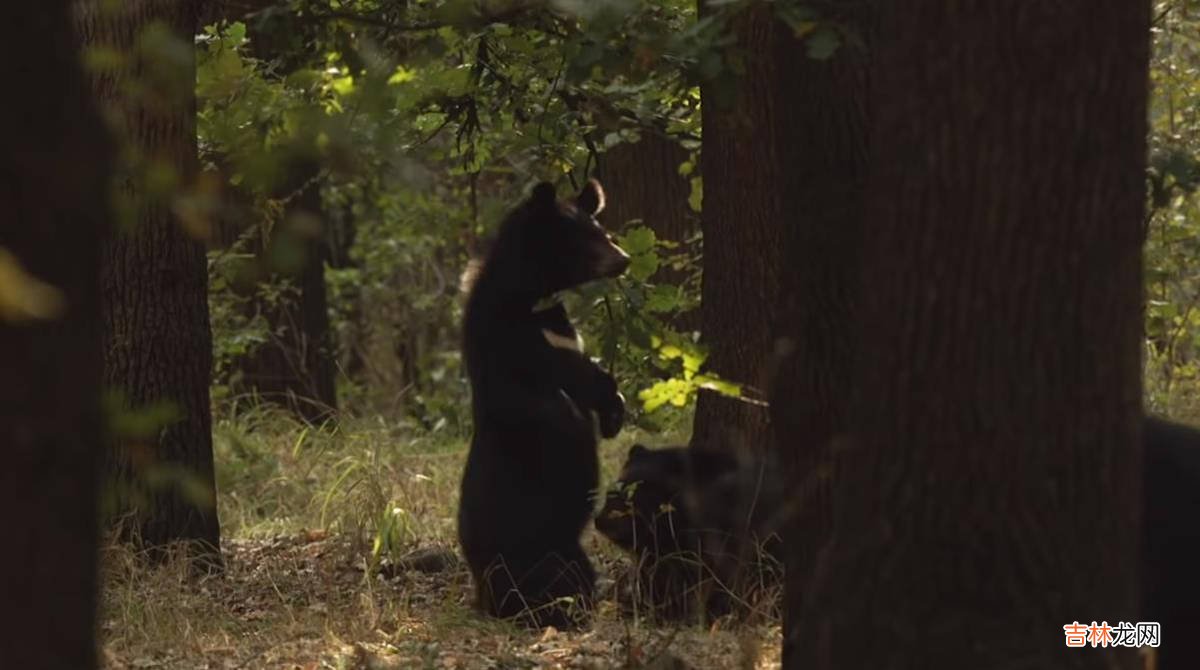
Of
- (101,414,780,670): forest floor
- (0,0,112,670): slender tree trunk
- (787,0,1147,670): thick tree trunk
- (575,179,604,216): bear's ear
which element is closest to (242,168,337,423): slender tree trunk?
(101,414,780,670): forest floor

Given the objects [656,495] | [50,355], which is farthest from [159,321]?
[50,355]

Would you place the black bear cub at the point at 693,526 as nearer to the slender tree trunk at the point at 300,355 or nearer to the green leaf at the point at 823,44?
the green leaf at the point at 823,44

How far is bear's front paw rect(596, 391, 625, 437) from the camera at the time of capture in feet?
27.2

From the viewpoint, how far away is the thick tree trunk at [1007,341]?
3.97m

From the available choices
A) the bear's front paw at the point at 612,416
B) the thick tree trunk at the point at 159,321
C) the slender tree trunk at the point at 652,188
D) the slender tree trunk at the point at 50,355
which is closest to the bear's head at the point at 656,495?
the bear's front paw at the point at 612,416

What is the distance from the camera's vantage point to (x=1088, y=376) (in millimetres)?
4016

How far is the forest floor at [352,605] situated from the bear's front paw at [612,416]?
2.43 feet

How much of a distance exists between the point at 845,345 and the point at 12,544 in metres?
2.76

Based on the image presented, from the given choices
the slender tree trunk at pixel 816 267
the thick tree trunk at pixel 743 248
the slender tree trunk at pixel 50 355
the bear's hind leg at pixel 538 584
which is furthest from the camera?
the bear's hind leg at pixel 538 584

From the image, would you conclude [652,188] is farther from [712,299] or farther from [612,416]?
[712,299]

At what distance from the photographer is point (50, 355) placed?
9.46ft

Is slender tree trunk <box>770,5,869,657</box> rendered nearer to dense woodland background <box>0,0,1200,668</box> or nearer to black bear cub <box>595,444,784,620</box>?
dense woodland background <box>0,0,1200,668</box>

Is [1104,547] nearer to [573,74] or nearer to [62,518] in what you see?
[573,74]

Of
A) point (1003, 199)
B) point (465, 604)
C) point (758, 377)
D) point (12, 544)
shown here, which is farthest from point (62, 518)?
point (465, 604)
